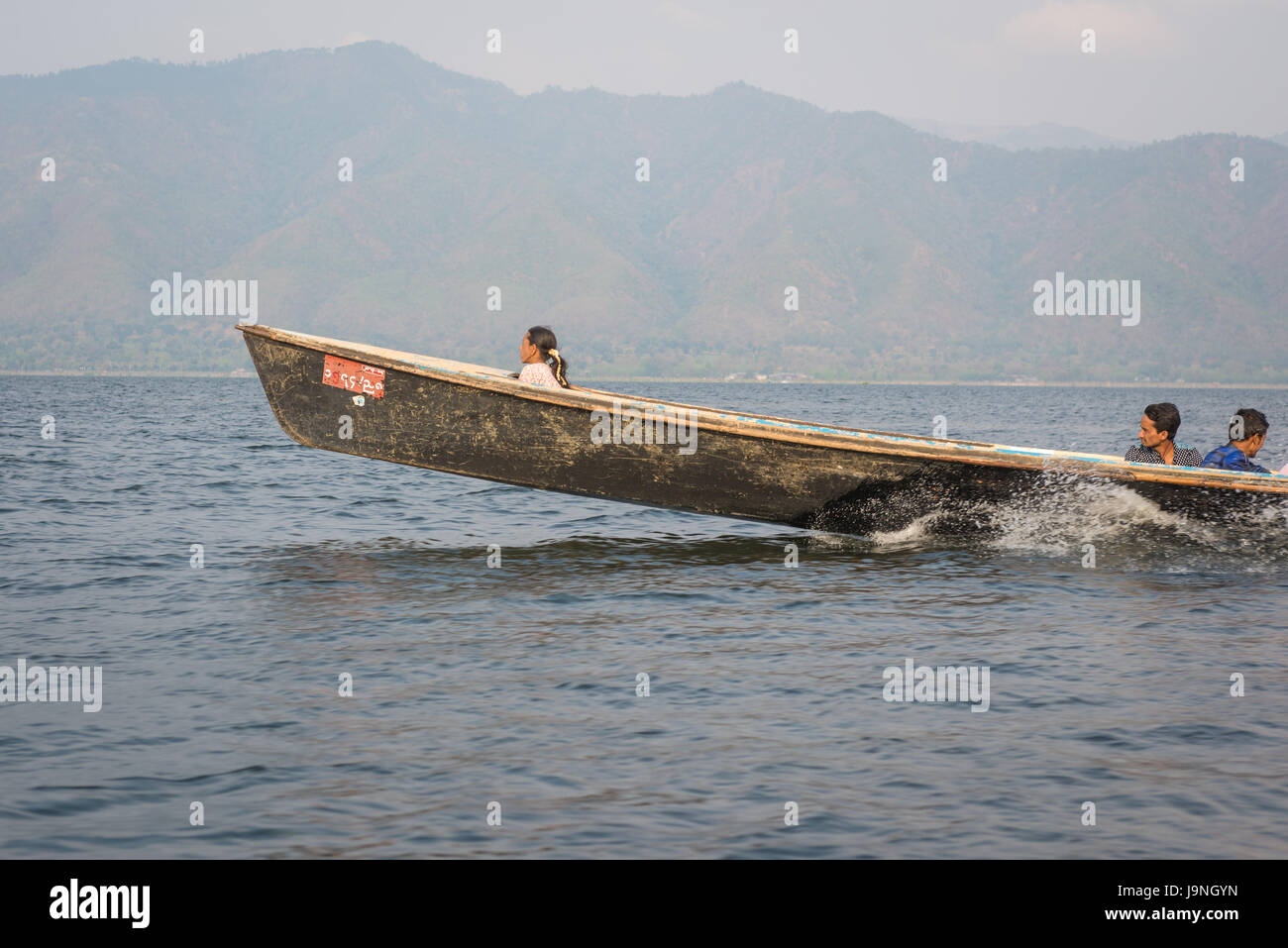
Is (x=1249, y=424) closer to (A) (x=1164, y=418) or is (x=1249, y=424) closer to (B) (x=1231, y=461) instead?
(B) (x=1231, y=461)

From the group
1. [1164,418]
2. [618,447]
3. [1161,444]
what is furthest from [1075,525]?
[618,447]

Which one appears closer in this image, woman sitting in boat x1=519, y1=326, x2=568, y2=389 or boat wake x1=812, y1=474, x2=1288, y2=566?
boat wake x1=812, y1=474, x2=1288, y2=566

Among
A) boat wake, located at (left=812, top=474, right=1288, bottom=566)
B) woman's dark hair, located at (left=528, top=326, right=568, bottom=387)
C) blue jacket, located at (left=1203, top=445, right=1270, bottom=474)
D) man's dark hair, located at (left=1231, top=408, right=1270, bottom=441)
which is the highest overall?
woman's dark hair, located at (left=528, top=326, right=568, bottom=387)

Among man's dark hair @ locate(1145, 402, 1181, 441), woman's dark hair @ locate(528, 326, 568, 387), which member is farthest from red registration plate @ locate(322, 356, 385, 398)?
man's dark hair @ locate(1145, 402, 1181, 441)

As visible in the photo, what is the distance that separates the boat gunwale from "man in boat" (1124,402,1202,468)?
0.17 meters

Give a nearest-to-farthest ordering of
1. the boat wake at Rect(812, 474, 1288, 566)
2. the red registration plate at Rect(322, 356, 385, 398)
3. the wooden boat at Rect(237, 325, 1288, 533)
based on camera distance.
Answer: the boat wake at Rect(812, 474, 1288, 566), the wooden boat at Rect(237, 325, 1288, 533), the red registration plate at Rect(322, 356, 385, 398)

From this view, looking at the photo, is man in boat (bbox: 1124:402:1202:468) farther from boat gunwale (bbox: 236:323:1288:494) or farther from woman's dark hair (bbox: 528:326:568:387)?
woman's dark hair (bbox: 528:326:568:387)

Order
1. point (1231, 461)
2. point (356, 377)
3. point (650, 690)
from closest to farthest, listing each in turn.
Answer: point (650, 690)
point (1231, 461)
point (356, 377)

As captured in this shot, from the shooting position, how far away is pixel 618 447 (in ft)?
43.0

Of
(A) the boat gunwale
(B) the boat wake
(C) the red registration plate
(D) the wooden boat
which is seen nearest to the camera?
(A) the boat gunwale

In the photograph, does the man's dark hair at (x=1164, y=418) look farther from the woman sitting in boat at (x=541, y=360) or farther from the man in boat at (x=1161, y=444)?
the woman sitting in boat at (x=541, y=360)

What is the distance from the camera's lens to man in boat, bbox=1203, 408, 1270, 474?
12789 millimetres

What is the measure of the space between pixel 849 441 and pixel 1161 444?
310 cm

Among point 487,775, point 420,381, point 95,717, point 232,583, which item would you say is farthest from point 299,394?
point 487,775
